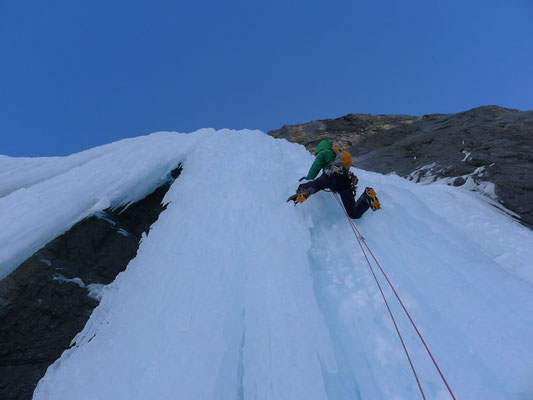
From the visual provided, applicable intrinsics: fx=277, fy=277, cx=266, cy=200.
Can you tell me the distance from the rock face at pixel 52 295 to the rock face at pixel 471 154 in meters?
5.88

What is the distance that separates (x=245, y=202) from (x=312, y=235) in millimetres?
936

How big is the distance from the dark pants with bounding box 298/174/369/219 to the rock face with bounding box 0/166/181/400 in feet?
8.08

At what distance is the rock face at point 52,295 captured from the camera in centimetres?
248

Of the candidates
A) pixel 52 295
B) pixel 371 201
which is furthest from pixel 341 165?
pixel 52 295

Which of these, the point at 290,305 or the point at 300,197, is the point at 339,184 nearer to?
the point at 300,197

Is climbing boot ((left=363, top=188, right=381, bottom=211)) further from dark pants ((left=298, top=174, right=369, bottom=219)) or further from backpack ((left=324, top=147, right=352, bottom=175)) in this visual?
backpack ((left=324, top=147, right=352, bottom=175))

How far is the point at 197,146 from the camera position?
16.9 ft

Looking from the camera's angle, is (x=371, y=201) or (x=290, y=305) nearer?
(x=290, y=305)

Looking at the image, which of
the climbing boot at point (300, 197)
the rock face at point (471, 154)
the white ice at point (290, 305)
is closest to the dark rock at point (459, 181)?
the rock face at point (471, 154)

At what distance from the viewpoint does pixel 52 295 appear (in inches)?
108

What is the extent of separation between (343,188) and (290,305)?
1.93m

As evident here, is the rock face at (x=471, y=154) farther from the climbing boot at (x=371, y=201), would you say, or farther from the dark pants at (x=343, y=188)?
the dark pants at (x=343, y=188)

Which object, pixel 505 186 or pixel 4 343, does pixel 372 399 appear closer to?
pixel 4 343

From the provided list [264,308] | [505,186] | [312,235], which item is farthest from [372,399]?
[505,186]
